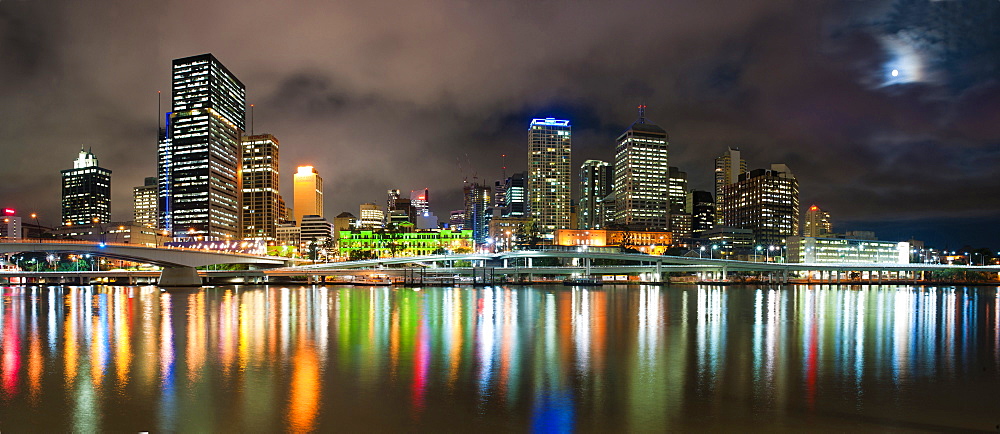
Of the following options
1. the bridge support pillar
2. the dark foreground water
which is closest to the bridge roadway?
the bridge support pillar

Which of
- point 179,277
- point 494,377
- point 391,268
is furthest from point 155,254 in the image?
point 494,377

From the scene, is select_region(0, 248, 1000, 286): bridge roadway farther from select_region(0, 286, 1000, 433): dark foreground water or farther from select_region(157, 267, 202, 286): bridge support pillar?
select_region(0, 286, 1000, 433): dark foreground water

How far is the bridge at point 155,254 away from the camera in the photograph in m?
79.8

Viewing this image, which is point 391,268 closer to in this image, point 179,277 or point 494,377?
point 179,277

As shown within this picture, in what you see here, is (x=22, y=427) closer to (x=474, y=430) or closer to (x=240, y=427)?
→ (x=240, y=427)

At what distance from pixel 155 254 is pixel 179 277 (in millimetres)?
9567

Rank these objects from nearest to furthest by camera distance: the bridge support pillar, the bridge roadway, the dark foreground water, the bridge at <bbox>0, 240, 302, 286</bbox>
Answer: the dark foreground water, the bridge at <bbox>0, 240, 302, 286</bbox>, the bridge roadway, the bridge support pillar

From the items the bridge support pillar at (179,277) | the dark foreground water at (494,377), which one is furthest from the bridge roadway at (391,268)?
the dark foreground water at (494,377)

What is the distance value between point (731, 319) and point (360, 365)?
93.6 ft

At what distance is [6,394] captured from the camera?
1670 centimetres

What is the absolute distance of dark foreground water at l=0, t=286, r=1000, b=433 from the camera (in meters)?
14.0

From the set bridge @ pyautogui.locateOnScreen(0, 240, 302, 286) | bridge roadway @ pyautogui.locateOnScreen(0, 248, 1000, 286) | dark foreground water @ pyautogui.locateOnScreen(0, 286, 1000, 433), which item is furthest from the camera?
bridge roadway @ pyautogui.locateOnScreen(0, 248, 1000, 286)

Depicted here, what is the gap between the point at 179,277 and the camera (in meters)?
102

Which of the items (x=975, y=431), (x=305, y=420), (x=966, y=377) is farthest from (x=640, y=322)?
(x=305, y=420)
